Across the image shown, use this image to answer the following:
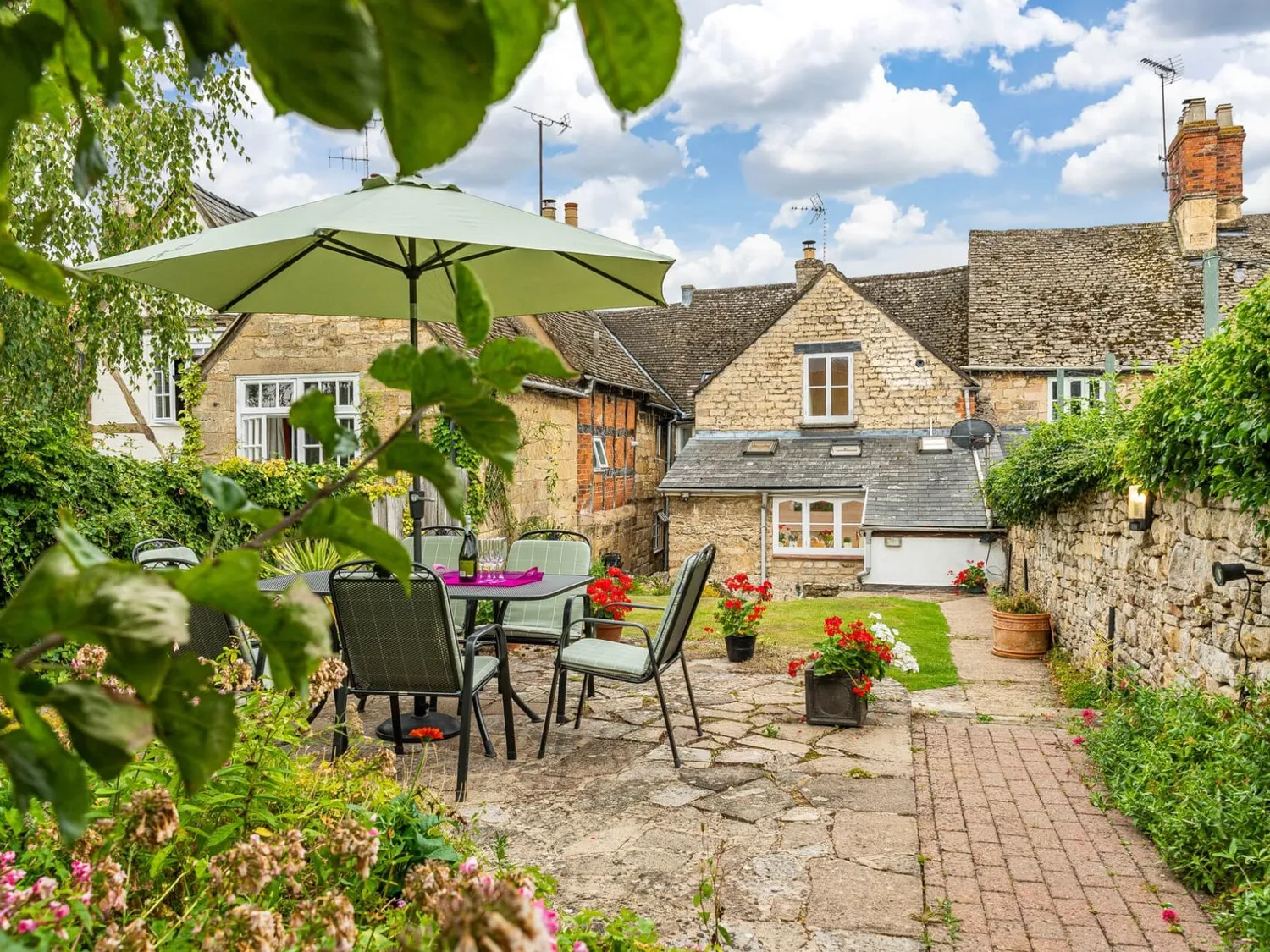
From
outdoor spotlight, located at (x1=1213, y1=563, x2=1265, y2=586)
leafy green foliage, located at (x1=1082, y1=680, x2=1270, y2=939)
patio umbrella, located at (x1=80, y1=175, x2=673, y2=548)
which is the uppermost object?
patio umbrella, located at (x1=80, y1=175, x2=673, y2=548)

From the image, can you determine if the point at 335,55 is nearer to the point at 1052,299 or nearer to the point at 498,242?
the point at 498,242

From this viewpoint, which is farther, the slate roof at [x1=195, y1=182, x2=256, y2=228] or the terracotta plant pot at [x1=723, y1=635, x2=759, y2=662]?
the slate roof at [x1=195, y1=182, x2=256, y2=228]

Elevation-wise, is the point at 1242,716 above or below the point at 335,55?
below

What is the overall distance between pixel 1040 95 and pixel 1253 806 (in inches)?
755

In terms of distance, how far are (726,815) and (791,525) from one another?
44.5 feet

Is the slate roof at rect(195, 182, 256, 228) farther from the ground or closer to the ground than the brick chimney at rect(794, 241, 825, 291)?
closer to the ground

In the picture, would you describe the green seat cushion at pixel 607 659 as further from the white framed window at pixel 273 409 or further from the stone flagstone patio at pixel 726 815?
the white framed window at pixel 273 409

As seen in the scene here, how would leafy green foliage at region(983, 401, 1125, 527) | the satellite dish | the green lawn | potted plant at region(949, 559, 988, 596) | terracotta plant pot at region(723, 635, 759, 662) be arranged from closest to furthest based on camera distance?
1. leafy green foliage at region(983, 401, 1125, 527)
2. the green lawn
3. terracotta plant pot at region(723, 635, 759, 662)
4. potted plant at region(949, 559, 988, 596)
5. the satellite dish

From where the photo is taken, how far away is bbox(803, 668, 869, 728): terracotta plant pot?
208 inches

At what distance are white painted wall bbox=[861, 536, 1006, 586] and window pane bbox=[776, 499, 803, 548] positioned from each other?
2.36 metres

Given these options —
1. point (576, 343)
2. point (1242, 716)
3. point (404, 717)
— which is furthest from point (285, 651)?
point (576, 343)

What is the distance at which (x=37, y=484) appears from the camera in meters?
5.58

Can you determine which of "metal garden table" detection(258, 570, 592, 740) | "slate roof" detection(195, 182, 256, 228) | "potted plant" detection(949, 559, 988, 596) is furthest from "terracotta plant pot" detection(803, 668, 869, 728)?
"slate roof" detection(195, 182, 256, 228)

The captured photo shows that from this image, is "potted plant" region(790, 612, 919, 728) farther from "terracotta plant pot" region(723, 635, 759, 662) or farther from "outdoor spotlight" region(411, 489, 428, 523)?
"outdoor spotlight" region(411, 489, 428, 523)
